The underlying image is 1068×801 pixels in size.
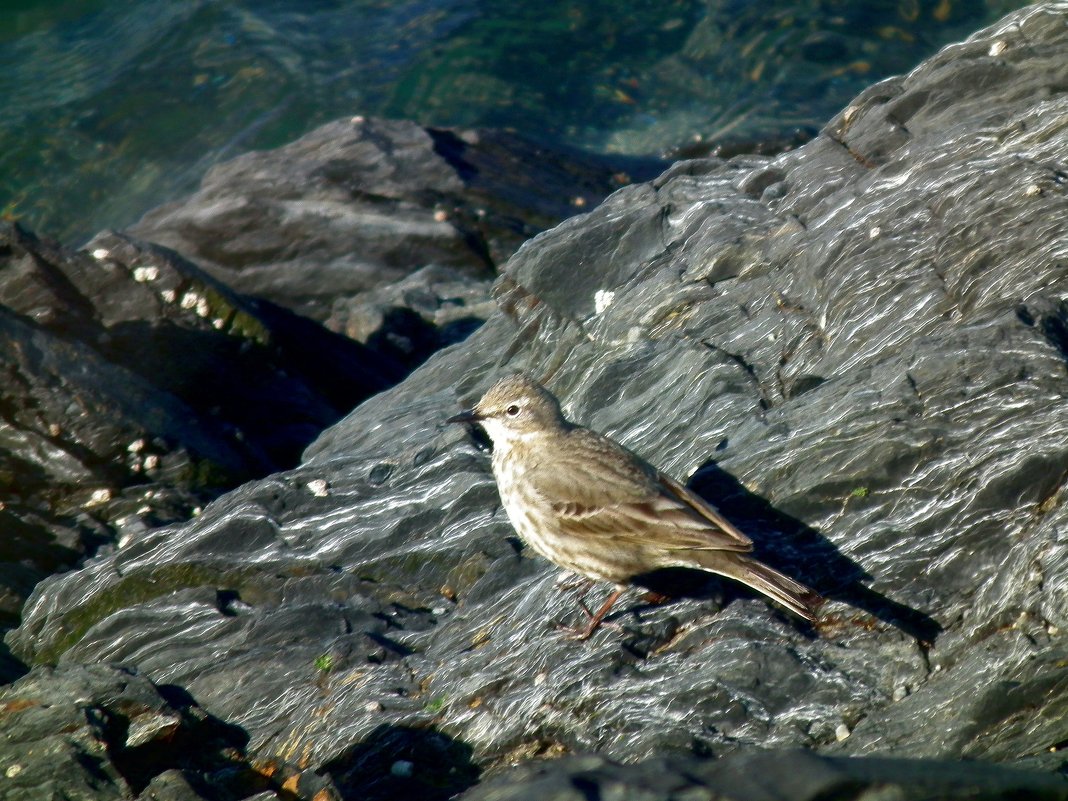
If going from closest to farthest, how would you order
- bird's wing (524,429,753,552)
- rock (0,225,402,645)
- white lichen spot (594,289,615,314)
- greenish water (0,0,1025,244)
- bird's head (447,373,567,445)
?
bird's wing (524,429,753,552) < bird's head (447,373,567,445) < white lichen spot (594,289,615,314) < rock (0,225,402,645) < greenish water (0,0,1025,244)

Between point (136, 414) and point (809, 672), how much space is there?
336 inches

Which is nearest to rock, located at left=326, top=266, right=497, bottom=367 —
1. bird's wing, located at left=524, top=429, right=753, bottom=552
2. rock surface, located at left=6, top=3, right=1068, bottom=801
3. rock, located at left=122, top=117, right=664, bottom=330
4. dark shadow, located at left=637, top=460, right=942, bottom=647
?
rock, located at left=122, top=117, right=664, bottom=330

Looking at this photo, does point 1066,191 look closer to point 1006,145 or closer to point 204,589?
point 1006,145

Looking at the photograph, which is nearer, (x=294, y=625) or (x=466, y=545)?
(x=294, y=625)

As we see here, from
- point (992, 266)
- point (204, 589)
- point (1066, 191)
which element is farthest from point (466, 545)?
point (1066, 191)

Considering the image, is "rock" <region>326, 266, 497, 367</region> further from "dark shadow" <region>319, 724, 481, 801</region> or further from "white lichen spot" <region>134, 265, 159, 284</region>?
"dark shadow" <region>319, 724, 481, 801</region>

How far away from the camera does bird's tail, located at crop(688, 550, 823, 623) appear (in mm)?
6824

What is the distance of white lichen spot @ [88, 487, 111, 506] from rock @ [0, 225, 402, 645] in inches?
0.6

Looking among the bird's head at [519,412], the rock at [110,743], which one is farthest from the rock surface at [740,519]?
the bird's head at [519,412]

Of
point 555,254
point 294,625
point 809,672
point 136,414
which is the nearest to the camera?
point 809,672

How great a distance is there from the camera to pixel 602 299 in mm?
11383

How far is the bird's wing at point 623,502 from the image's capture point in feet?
24.1

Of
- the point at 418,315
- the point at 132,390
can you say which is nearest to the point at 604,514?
the point at 132,390

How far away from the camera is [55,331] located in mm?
13781
